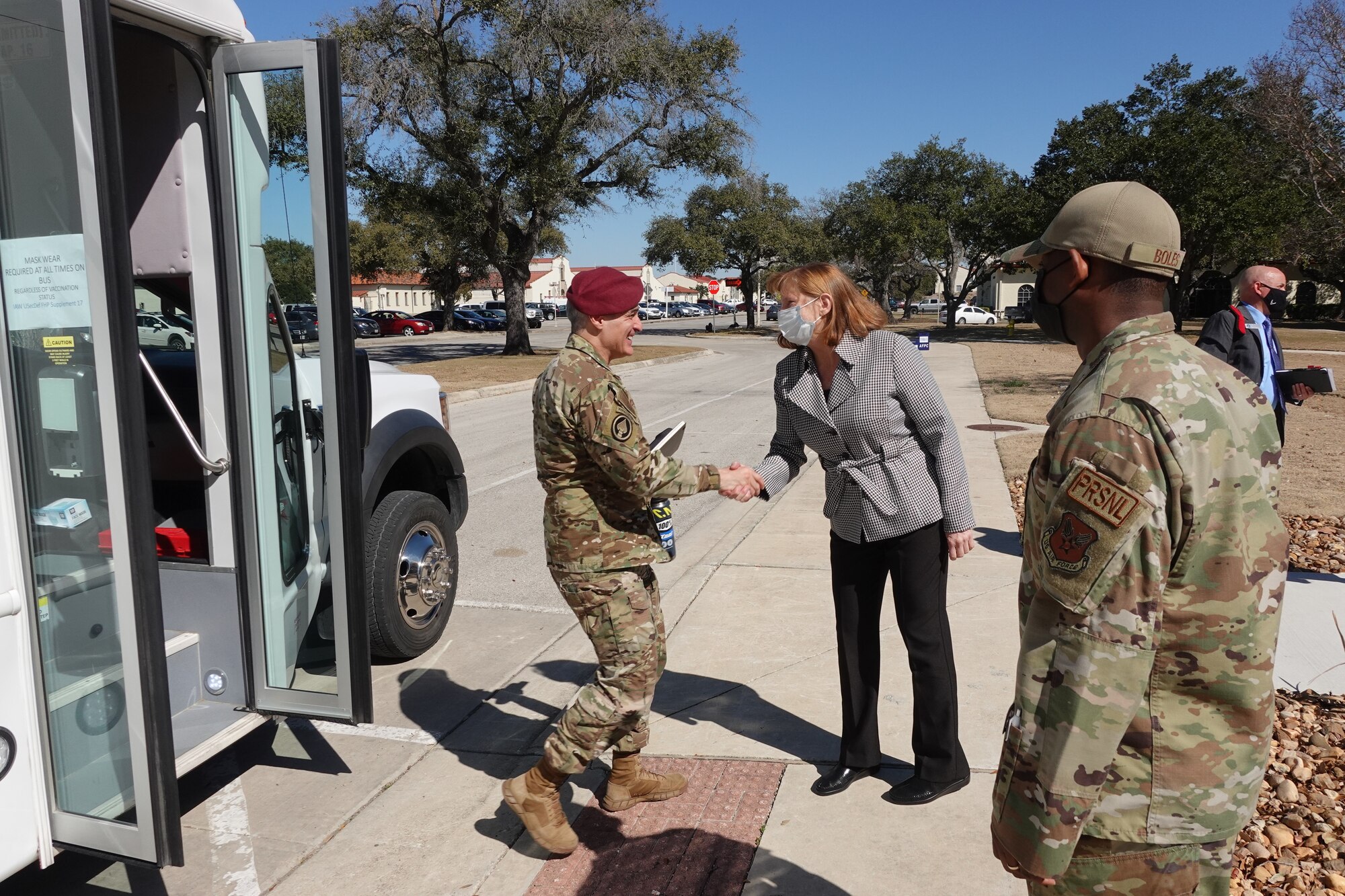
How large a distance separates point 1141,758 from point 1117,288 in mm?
825

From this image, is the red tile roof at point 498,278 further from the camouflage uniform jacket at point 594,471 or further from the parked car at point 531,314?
the camouflage uniform jacket at point 594,471

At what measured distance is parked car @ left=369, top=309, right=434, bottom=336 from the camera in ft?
170

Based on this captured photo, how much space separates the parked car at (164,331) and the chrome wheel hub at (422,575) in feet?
4.49

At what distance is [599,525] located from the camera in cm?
325

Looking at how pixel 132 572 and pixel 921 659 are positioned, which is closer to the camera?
pixel 132 572

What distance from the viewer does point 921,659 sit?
140 inches

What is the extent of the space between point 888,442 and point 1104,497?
1.89m

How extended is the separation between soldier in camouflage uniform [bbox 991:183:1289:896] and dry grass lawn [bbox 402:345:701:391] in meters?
17.4

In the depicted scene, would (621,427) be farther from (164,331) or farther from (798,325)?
(164,331)

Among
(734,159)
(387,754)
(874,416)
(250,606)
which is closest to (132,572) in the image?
(250,606)

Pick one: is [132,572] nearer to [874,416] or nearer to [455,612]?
[874,416]

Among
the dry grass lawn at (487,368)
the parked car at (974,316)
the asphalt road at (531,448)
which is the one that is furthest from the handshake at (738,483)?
the parked car at (974,316)

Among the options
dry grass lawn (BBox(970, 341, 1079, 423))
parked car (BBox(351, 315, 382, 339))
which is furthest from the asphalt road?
parked car (BBox(351, 315, 382, 339))

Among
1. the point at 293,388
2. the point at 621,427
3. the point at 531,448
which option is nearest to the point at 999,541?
the point at 621,427
